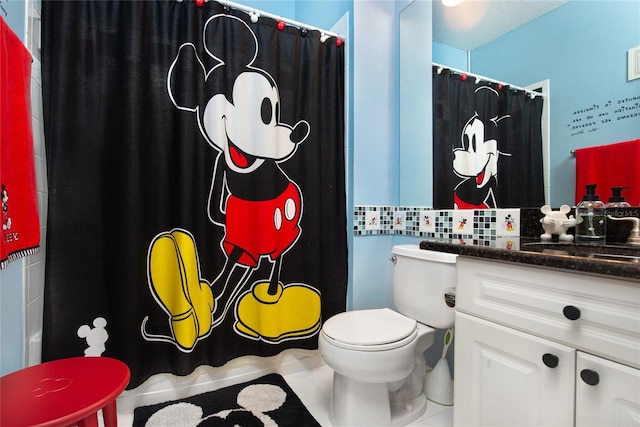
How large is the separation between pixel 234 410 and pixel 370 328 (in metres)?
0.70

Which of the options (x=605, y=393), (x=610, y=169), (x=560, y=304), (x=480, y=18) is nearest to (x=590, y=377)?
(x=605, y=393)

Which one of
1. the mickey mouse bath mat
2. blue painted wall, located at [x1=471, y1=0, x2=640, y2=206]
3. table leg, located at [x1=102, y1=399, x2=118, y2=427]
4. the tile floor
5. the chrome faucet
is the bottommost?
the tile floor

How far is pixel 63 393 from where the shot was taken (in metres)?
0.78

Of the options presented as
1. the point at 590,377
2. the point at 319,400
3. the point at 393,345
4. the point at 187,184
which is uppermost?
the point at 187,184

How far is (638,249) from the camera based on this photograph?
0.88m

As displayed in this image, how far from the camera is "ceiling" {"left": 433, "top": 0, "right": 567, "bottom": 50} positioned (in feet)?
4.45

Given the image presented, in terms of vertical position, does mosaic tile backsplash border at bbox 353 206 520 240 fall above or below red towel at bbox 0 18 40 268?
below

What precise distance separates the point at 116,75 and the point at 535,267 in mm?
1646

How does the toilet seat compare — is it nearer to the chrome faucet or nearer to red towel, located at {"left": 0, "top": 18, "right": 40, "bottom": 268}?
the chrome faucet

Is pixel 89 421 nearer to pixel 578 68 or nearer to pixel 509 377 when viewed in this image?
pixel 509 377

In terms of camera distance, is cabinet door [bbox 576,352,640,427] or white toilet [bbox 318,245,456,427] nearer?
cabinet door [bbox 576,352,640,427]

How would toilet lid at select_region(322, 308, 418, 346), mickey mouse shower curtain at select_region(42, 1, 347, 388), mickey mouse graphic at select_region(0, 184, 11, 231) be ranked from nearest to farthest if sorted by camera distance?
mickey mouse graphic at select_region(0, 184, 11, 231)
toilet lid at select_region(322, 308, 418, 346)
mickey mouse shower curtain at select_region(42, 1, 347, 388)

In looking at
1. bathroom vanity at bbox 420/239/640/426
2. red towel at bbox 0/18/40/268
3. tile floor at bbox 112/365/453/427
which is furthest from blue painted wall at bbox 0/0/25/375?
bathroom vanity at bbox 420/239/640/426

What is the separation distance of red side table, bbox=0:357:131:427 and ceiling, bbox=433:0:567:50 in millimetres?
1993
